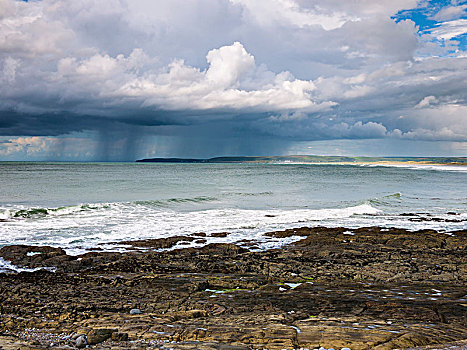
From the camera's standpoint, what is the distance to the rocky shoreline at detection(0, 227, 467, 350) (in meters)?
6.08

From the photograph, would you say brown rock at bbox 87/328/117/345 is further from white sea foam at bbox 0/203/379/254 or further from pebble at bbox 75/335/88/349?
white sea foam at bbox 0/203/379/254

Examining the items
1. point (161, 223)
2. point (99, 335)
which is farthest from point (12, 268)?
point (161, 223)

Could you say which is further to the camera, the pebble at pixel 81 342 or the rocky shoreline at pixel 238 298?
the rocky shoreline at pixel 238 298

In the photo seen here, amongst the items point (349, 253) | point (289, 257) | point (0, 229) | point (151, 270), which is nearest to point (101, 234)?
point (0, 229)

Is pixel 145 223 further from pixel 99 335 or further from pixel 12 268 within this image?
pixel 99 335

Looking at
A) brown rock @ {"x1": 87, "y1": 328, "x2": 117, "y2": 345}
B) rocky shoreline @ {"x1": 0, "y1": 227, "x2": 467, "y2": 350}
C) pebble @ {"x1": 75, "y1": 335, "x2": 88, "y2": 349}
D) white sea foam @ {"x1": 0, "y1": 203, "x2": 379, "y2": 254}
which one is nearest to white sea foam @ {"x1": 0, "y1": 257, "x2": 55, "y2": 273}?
rocky shoreline @ {"x1": 0, "y1": 227, "x2": 467, "y2": 350}

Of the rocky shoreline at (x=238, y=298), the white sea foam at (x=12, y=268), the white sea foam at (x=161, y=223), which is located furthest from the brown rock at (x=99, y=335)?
the white sea foam at (x=161, y=223)

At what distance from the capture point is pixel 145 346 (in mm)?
5840

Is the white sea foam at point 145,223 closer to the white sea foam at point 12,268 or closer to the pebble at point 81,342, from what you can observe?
the white sea foam at point 12,268

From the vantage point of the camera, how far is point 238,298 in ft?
28.1

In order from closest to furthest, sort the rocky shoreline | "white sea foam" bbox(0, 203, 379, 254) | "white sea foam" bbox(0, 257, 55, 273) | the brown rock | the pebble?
the pebble → the brown rock → the rocky shoreline → "white sea foam" bbox(0, 257, 55, 273) → "white sea foam" bbox(0, 203, 379, 254)

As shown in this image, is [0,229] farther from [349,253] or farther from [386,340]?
[386,340]

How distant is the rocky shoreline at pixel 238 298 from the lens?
6082mm

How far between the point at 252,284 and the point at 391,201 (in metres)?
29.8
